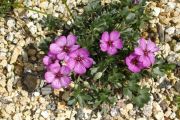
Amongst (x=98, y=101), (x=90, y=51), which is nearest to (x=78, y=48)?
(x=90, y=51)

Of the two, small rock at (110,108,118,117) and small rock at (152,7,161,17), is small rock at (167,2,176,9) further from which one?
small rock at (110,108,118,117)

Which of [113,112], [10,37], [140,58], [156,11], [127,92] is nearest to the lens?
[140,58]

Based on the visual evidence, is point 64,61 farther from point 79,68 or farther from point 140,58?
point 140,58

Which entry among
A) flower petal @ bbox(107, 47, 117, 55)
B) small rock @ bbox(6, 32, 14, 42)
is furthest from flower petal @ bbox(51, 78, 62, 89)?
small rock @ bbox(6, 32, 14, 42)

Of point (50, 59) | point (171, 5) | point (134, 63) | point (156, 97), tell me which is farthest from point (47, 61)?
point (171, 5)

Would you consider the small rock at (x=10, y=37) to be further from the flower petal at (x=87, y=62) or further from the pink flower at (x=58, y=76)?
the flower petal at (x=87, y=62)

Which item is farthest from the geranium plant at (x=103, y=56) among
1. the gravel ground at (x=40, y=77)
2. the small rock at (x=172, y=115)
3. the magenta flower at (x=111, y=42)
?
the small rock at (x=172, y=115)

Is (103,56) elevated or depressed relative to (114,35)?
depressed
